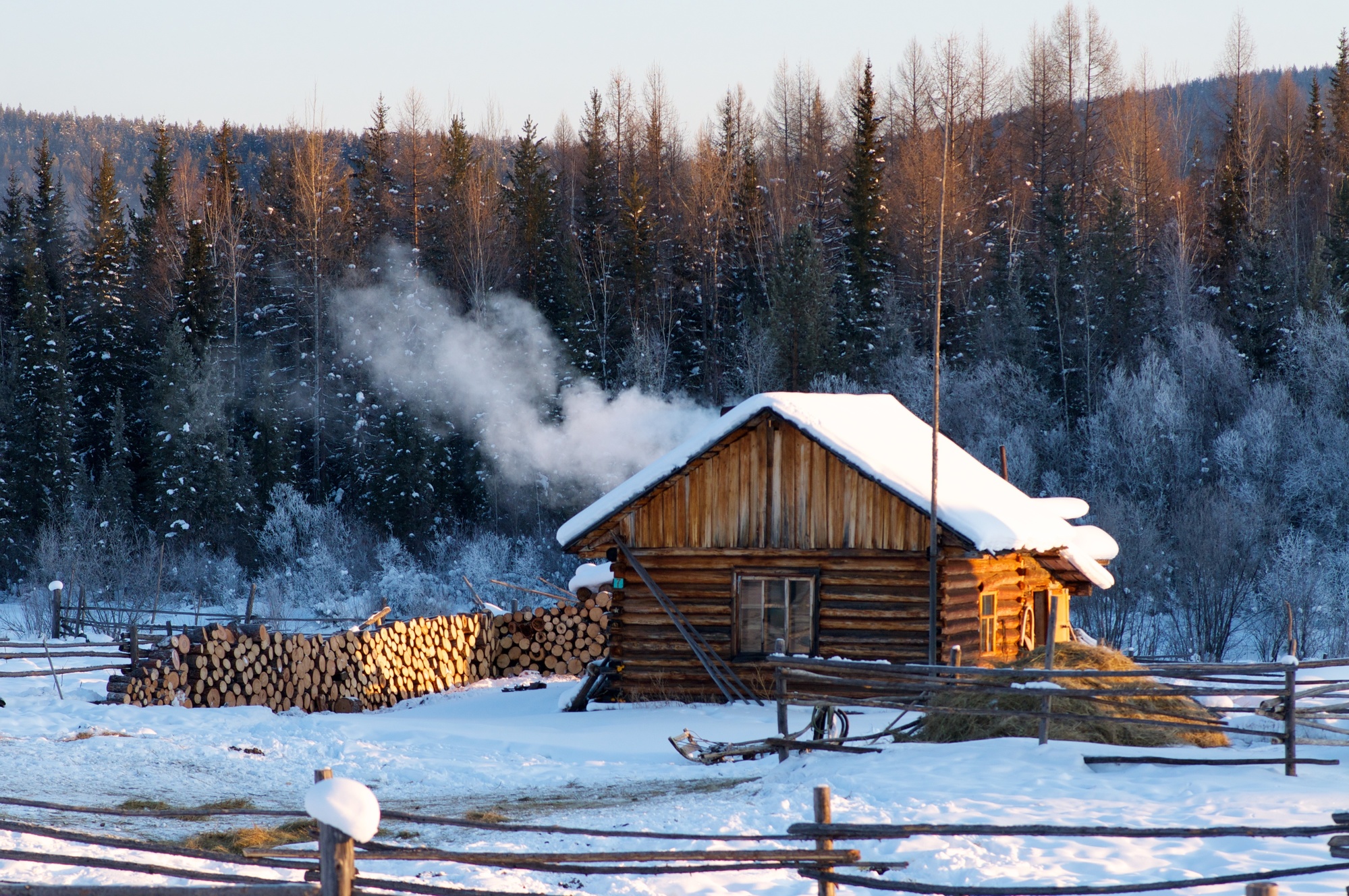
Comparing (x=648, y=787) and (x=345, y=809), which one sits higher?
(x=345, y=809)

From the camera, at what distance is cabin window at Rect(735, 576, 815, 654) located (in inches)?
718

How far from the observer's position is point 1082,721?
12.6 m

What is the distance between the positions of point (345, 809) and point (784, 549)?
519 inches

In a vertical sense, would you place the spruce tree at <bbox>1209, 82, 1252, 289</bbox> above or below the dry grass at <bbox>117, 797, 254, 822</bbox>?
above

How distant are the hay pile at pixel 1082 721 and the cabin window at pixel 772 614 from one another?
13.7 feet

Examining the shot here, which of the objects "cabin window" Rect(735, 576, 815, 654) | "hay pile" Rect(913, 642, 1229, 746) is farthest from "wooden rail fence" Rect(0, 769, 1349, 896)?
"cabin window" Rect(735, 576, 815, 654)

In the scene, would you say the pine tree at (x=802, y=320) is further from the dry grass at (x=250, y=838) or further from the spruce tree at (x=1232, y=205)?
the dry grass at (x=250, y=838)

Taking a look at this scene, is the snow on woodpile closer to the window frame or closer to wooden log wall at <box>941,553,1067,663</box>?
the window frame

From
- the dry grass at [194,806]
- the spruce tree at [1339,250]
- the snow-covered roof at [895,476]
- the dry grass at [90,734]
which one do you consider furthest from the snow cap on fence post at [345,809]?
the spruce tree at [1339,250]

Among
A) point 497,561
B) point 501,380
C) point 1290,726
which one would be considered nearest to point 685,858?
point 1290,726

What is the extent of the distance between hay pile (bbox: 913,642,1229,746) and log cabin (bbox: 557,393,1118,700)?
3.57 m

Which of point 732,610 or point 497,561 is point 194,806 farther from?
point 497,561

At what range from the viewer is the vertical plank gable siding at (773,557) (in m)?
17.7

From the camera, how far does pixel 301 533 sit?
4966cm
